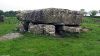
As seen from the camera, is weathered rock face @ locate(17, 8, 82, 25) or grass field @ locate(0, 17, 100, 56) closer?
grass field @ locate(0, 17, 100, 56)

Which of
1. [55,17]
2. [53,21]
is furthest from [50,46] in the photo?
[55,17]

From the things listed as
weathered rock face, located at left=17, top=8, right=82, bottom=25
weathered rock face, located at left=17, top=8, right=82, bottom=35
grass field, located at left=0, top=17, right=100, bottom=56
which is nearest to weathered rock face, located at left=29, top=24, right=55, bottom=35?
weathered rock face, located at left=17, top=8, right=82, bottom=35

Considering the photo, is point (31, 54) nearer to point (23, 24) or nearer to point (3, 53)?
point (3, 53)

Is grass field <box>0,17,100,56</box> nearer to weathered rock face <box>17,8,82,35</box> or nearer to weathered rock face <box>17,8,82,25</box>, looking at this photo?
weathered rock face <box>17,8,82,35</box>

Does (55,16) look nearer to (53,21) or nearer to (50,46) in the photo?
(53,21)

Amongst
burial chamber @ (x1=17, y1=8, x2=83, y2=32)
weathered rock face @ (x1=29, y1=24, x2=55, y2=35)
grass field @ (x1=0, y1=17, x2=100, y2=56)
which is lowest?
grass field @ (x1=0, y1=17, x2=100, y2=56)

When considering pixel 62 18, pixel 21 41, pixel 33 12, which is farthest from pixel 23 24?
pixel 21 41

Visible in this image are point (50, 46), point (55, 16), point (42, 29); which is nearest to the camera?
point (50, 46)

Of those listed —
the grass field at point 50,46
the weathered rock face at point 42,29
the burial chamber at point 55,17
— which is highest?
the burial chamber at point 55,17

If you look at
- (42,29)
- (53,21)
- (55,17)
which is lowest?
(42,29)

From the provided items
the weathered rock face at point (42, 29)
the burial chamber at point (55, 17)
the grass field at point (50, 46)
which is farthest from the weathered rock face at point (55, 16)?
the grass field at point (50, 46)

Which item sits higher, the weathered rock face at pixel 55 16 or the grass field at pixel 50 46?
the weathered rock face at pixel 55 16

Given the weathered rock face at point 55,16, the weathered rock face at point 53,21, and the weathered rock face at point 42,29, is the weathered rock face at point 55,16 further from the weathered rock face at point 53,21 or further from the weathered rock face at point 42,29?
the weathered rock face at point 42,29

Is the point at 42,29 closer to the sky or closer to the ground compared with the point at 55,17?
closer to the ground
